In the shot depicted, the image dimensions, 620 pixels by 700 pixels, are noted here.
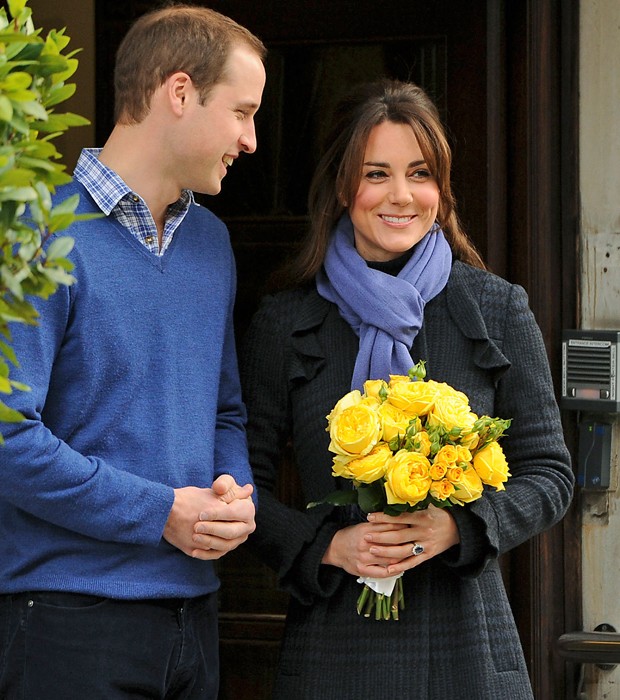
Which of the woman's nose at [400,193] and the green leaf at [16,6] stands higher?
the green leaf at [16,6]

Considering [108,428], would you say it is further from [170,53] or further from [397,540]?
[170,53]

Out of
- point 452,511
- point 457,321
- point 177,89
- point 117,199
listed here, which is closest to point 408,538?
point 452,511

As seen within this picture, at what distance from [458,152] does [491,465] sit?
5.29 ft

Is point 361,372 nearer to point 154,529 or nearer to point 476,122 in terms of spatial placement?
point 154,529

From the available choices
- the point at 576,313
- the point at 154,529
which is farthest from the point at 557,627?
the point at 154,529

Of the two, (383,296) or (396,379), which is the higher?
(383,296)

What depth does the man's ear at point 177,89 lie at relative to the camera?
2387 millimetres

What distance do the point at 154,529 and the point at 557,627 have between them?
161 cm

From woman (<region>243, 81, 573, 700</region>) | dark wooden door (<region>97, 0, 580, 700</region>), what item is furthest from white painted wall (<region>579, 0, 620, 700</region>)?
woman (<region>243, 81, 573, 700</region>)

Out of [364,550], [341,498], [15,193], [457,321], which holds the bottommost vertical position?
[364,550]

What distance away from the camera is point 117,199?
2.32 m

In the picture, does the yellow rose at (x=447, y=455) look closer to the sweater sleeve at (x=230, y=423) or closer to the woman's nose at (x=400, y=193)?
the sweater sleeve at (x=230, y=423)

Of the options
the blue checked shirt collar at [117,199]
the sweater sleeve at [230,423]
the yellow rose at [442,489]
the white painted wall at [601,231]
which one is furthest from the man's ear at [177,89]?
the white painted wall at [601,231]

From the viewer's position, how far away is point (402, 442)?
2.36 m
